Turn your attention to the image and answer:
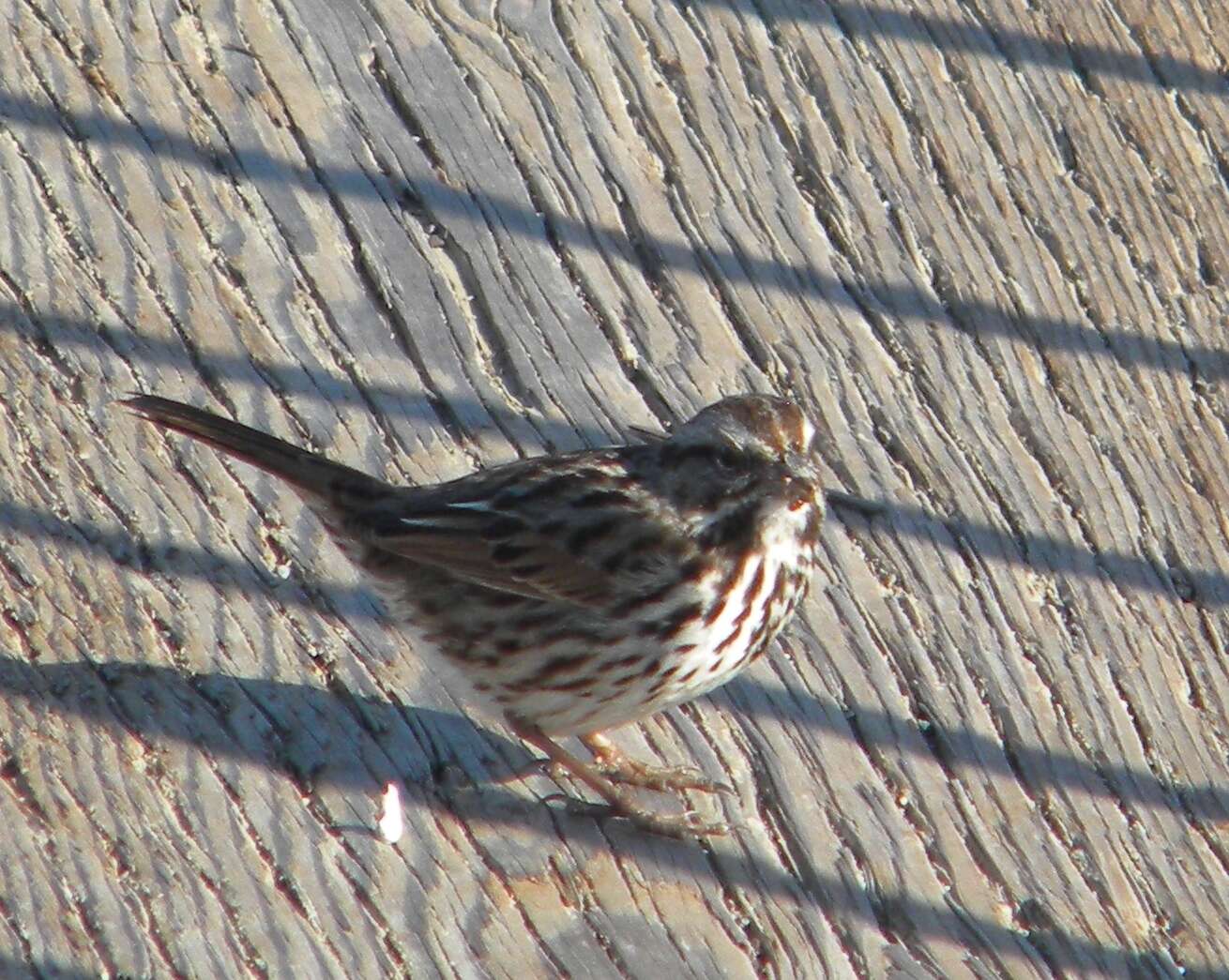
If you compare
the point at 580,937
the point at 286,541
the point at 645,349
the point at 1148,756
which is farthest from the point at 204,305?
the point at 1148,756

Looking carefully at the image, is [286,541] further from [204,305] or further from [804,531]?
[804,531]

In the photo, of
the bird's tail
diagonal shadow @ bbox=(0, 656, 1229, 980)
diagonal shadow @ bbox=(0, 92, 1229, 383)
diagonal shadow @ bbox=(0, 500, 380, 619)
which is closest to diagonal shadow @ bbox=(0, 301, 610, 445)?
the bird's tail

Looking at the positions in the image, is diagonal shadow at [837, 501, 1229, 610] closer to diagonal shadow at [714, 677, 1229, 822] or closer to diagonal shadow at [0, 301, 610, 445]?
diagonal shadow at [714, 677, 1229, 822]

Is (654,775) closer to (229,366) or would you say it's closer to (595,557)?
(595,557)

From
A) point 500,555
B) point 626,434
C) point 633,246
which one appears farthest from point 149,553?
point 633,246

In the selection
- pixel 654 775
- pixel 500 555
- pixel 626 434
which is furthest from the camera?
pixel 500 555

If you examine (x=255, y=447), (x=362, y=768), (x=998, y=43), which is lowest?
(x=362, y=768)
